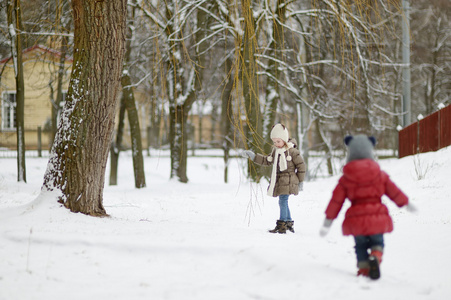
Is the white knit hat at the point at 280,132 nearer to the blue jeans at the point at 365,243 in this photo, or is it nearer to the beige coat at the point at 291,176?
the beige coat at the point at 291,176

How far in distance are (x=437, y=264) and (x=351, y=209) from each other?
4.75ft

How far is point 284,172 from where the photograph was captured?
6.54 metres

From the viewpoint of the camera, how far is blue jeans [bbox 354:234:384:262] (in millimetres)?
4113

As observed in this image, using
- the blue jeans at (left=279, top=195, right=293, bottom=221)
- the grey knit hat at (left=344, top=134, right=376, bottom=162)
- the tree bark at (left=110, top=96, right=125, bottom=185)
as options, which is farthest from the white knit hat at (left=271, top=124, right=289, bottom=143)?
the tree bark at (left=110, top=96, right=125, bottom=185)

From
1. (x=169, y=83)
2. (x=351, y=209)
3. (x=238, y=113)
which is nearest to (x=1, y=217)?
(x=238, y=113)

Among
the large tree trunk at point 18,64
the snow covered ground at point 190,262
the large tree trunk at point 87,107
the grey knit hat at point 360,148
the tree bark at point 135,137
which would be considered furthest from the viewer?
the tree bark at point 135,137

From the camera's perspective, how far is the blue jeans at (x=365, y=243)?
162 inches

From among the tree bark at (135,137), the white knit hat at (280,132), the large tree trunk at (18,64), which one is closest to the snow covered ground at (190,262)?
the white knit hat at (280,132)

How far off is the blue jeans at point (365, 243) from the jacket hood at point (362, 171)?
1.56 feet

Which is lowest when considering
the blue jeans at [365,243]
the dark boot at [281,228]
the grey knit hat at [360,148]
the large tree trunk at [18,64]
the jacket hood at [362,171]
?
the dark boot at [281,228]

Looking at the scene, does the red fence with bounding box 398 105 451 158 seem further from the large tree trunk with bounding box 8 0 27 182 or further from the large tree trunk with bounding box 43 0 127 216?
the large tree trunk with bounding box 8 0 27 182

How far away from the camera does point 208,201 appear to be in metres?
10.8

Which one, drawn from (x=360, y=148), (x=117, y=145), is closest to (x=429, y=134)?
(x=117, y=145)

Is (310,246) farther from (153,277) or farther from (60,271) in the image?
(60,271)
